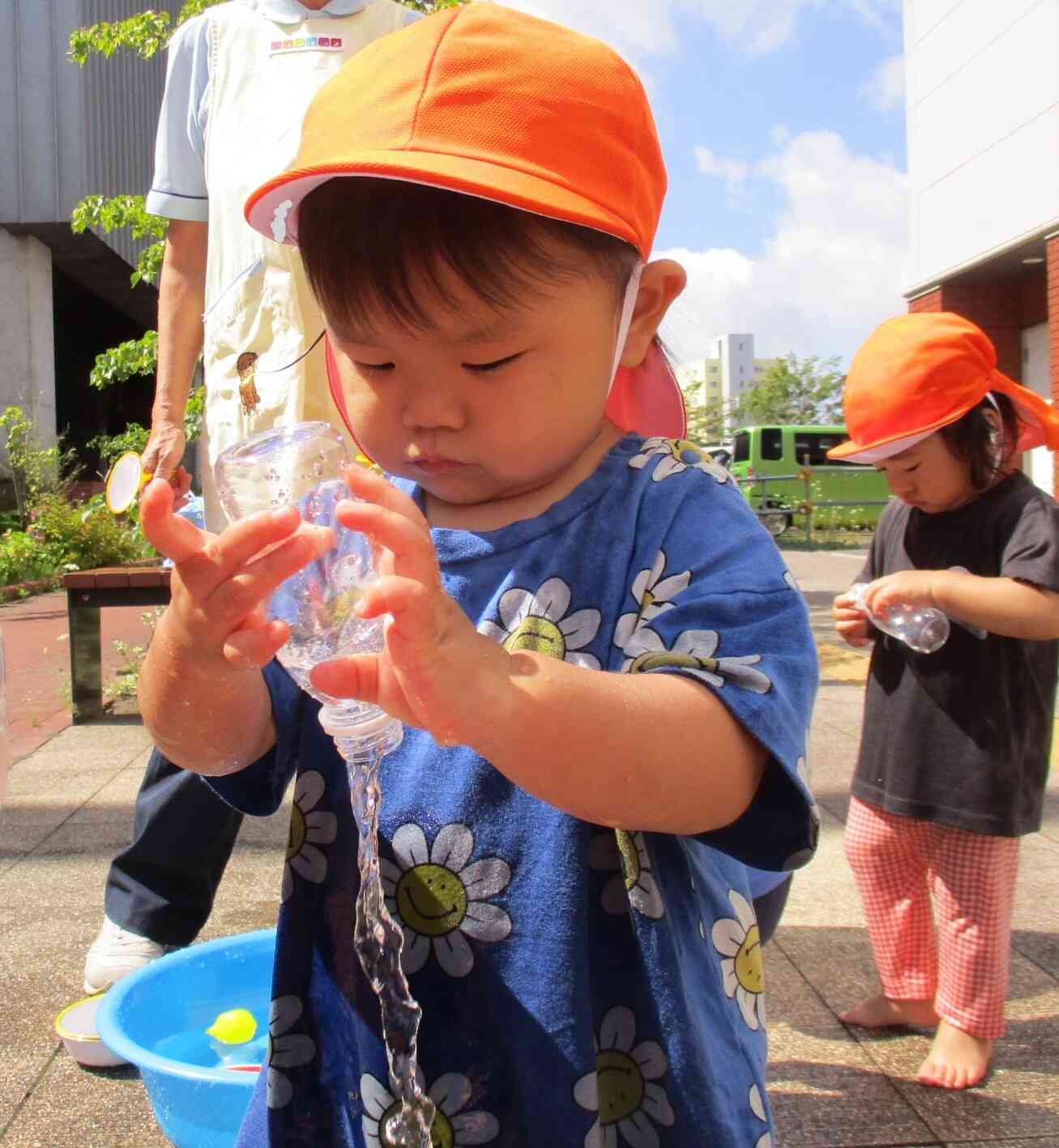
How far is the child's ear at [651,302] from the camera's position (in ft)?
4.30

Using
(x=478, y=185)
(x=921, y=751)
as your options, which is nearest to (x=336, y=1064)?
(x=478, y=185)

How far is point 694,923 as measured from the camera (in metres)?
1.20

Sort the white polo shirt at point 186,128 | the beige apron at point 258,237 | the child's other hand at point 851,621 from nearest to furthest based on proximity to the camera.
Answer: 1. the beige apron at point 258,237
2. the white polo shirt at point 186,128
3. the child's other hand at point 851,621

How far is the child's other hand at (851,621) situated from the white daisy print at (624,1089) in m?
1.79

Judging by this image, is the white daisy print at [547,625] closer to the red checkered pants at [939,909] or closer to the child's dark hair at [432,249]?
the child's dark hair at [432,249]

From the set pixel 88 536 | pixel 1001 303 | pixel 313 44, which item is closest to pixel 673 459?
pixel 313 44

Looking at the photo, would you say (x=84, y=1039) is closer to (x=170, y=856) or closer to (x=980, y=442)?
(x=170, y=856)

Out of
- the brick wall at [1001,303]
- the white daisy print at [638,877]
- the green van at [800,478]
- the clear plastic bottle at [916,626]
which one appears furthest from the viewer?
the green van at [800,478]

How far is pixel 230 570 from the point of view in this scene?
3.22 ft

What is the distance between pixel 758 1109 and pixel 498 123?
101cm

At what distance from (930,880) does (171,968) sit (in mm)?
1848

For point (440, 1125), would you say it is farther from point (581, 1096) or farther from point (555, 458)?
point (555, 458)

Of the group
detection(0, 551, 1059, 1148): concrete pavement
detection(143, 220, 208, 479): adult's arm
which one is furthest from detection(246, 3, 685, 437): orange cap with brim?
detection(143, 220, 208, 479): adult's arm

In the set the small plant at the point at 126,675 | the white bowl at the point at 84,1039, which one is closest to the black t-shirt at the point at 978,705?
the white bowl at the point at 84,1039
